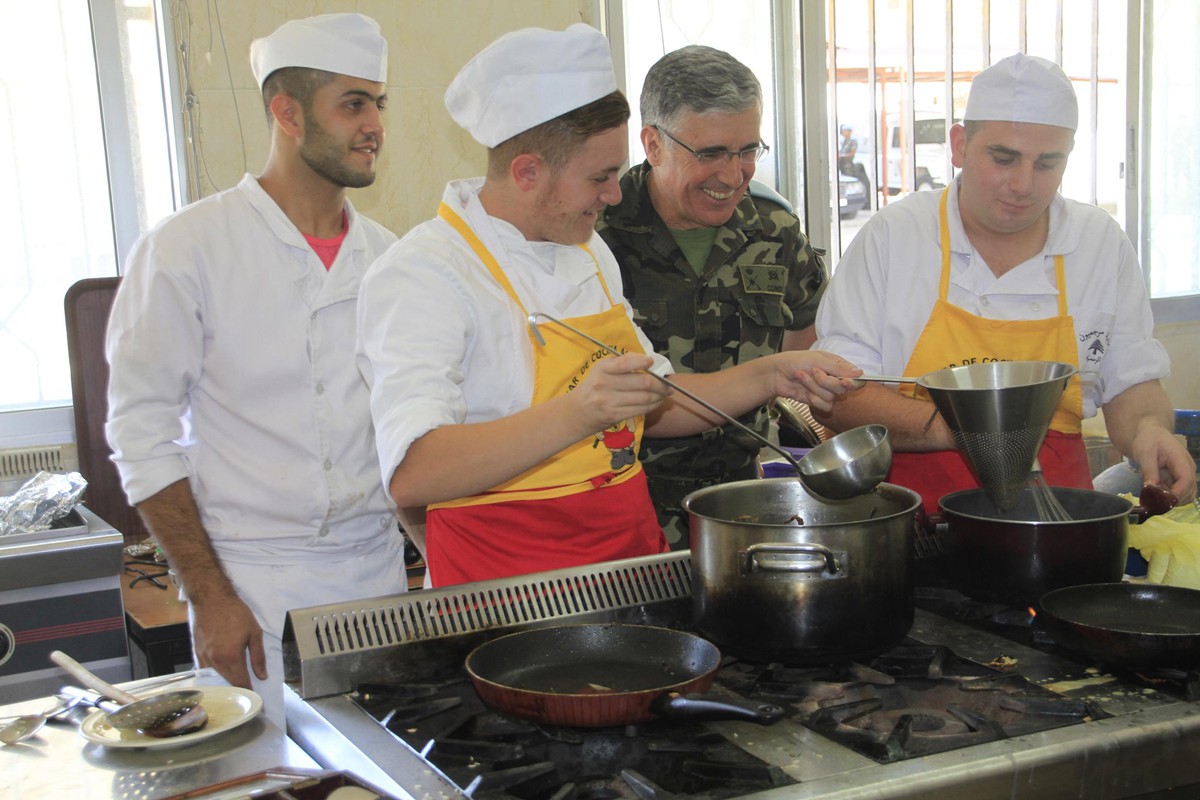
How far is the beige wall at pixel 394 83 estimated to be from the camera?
9.83 ft

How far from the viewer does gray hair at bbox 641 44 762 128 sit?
2.17m

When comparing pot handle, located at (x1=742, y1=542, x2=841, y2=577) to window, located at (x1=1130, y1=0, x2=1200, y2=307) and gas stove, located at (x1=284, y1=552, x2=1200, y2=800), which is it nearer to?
gas stove, located at (x1=284, y1=552, x2=1200, y2=800)

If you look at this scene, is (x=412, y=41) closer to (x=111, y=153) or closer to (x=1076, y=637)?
(x=111, y=153)

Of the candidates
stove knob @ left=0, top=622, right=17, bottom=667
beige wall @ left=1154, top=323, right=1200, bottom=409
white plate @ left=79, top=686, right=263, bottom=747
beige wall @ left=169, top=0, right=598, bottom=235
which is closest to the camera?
white plate @ left=79, top=686, right=263, bottom=747

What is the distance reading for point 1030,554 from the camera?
4.82ft

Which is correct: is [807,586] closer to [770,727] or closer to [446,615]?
[770,727]

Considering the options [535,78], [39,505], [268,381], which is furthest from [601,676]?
[39,505]

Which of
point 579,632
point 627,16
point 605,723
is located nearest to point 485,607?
point 579,632

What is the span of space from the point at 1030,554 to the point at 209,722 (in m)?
1.00

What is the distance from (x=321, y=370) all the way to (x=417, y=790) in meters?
1.16

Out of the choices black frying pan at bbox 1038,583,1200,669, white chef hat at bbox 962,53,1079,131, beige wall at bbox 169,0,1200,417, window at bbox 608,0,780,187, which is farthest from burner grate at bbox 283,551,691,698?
window at bbox 608,0,780,187

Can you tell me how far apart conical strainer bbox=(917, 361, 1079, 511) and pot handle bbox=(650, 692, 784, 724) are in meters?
0.59

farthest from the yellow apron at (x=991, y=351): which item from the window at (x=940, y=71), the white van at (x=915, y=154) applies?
the white van at (x=915, y=154)

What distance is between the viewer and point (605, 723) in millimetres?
1162
